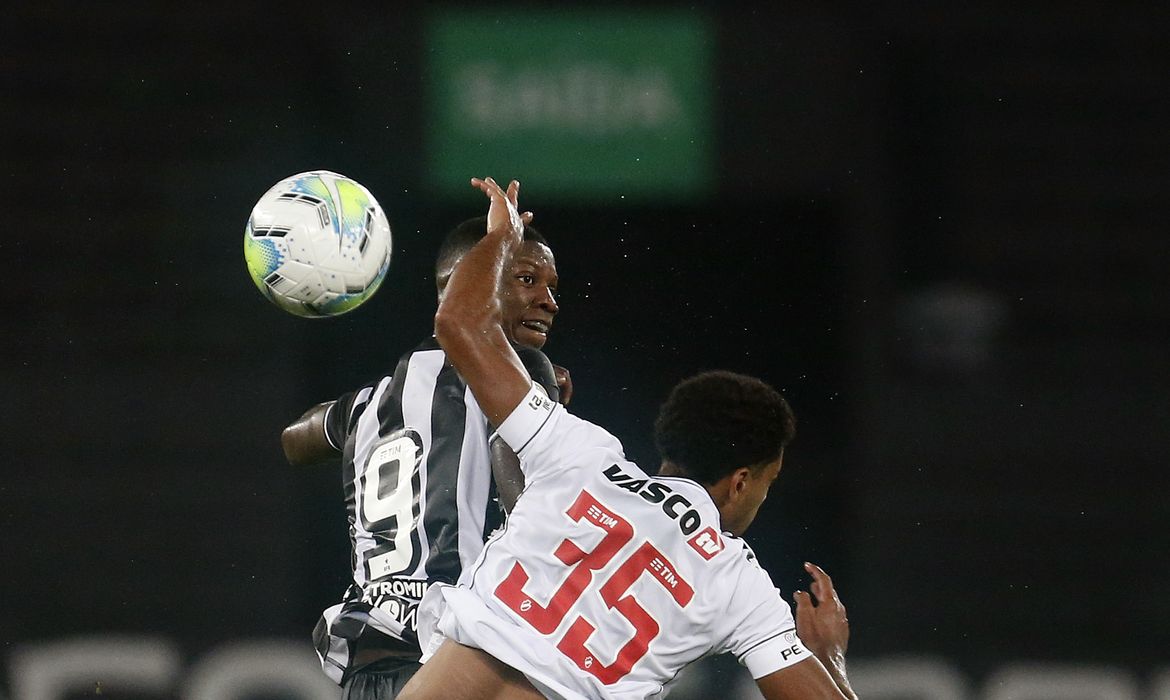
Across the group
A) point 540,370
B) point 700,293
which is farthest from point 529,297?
point 700,293

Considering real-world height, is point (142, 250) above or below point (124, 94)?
below

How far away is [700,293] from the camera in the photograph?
6.75 m

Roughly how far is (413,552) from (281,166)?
3648 millimetres

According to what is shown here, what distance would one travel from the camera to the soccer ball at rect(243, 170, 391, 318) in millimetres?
3646

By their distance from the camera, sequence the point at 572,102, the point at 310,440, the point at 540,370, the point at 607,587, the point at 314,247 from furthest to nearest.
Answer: the point at 572,102 → the point at 310,440 → the point at 314,247 → the point at 540,370 → the point at 607,587

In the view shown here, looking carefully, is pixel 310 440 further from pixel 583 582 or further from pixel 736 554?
pixel 736 554

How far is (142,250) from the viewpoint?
673cm

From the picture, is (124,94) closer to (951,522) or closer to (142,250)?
(142,250)

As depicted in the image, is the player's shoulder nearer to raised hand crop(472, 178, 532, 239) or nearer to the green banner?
raised hand crop(472, 178, 532, 239)

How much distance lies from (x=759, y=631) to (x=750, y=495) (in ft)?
1.09

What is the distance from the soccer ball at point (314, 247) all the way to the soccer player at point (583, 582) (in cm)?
69

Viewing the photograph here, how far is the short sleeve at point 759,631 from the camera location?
297 centimetres

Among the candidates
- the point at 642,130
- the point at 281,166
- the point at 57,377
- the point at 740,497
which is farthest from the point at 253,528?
the point at 740,497

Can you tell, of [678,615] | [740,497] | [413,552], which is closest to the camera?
[678,615]
